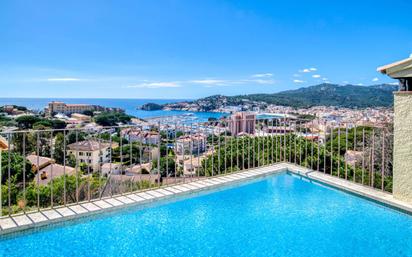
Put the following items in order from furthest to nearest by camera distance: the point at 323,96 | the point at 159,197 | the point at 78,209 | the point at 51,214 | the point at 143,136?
the point at 323,96
the point at 143,136
the point at 159,197
the point at 78,209
the point at 51,214

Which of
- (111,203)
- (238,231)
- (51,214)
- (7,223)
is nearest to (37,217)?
(51,214)

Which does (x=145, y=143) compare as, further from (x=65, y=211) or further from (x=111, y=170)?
(x=65, y=211)

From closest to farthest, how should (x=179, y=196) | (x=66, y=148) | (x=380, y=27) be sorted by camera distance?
(x=66, y=148)
(x=179, y=196)
(x=380, y=27)

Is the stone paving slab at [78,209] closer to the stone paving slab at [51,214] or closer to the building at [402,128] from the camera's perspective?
the stone paving slab at [51,214]

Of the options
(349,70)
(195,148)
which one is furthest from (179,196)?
(349,70)

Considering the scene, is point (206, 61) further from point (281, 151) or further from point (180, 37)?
point (281, 151)

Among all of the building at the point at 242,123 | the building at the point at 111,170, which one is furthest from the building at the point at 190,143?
the building at the point at 111,170
